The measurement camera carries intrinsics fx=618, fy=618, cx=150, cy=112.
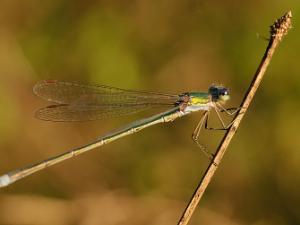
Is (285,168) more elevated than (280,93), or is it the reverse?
(280,93)

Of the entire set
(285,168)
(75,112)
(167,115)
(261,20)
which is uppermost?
(261,20)

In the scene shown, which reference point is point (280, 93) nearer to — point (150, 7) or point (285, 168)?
point (285, 168)

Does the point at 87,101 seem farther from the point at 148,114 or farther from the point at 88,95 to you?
the point at 148,114

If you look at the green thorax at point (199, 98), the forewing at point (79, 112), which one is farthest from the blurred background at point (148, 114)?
the green thorax at point (199, 98)

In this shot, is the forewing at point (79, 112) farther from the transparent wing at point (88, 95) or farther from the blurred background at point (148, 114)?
the blurred background at point (148, 114)

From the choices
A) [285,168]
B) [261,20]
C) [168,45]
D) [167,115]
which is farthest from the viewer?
[168,45]

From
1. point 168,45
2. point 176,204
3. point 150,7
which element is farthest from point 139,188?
point 150,7

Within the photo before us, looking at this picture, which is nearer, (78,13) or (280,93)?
(280,93)
